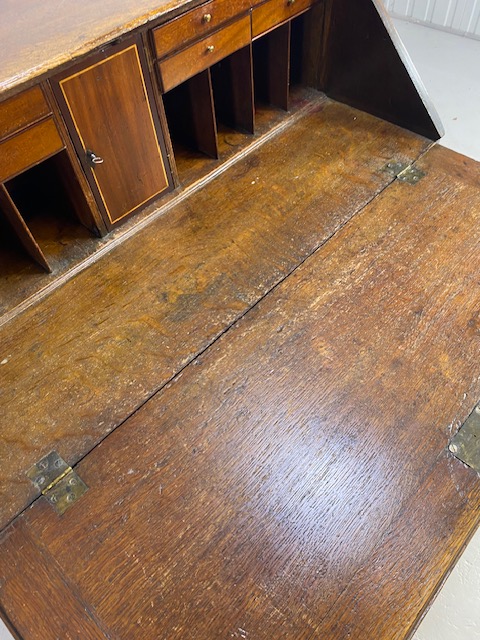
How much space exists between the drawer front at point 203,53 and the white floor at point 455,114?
0.93m

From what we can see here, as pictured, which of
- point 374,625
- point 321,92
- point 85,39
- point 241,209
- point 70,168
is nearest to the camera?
point 374,625

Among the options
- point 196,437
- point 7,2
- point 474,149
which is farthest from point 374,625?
point 474,149

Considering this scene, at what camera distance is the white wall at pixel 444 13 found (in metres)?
2.46

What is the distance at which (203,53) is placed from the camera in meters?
1.30

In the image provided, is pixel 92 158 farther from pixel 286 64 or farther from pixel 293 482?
pixel 293 482

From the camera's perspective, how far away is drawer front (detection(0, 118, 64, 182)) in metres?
1.06

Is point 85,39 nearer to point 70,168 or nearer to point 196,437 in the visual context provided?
point 70,168

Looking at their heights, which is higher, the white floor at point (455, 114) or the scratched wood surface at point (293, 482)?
the scratched wood surface at point (293, 482)

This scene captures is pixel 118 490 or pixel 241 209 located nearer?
pixel 118 490

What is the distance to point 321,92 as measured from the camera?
180 centimetres

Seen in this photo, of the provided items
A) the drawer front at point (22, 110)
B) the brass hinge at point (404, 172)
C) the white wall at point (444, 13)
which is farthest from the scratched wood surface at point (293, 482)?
the white wall at point (444, 13)

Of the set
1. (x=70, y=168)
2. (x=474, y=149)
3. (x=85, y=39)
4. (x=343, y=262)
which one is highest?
(x=85, y=39)

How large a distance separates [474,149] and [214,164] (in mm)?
1019

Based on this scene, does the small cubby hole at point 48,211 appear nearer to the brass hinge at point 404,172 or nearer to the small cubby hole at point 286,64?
the small cubby hole at point 286,64
